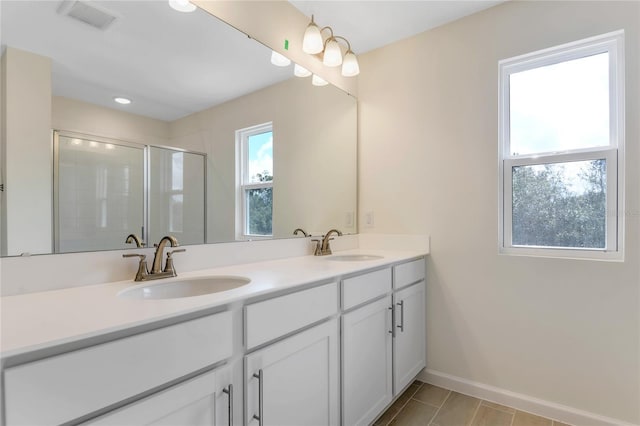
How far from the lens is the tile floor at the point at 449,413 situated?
5.72ft

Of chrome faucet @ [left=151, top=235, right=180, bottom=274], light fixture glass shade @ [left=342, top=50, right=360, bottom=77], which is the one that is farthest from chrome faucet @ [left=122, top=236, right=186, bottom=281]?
light fixture glass shade @ [left=342, top=50, right=360, bottom=77]

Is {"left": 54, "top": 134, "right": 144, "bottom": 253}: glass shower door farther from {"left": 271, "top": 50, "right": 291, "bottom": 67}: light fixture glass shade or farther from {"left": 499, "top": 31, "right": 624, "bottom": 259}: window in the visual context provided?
{"left": 499, "top": 31, "right": 624, "bottom": 259}: window

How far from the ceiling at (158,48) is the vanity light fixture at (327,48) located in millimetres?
172

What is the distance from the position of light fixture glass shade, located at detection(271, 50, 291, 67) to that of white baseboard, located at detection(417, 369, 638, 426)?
2218 millimetres

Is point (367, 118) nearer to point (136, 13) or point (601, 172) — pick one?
point (601, 172)

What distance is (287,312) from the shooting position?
118 cm

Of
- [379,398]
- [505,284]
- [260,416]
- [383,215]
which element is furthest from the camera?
[383,215]

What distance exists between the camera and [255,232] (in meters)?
1.79

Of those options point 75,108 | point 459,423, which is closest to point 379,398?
point 459,423

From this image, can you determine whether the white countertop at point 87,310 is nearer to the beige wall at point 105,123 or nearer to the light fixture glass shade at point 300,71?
the beige wall at point 105,123

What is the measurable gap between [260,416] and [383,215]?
64.9 inches

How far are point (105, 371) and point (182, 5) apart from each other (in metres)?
1.47

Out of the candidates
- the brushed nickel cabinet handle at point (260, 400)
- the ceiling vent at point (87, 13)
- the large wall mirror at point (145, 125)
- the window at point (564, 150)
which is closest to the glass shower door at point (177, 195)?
the large wall mirror at point (145, 125)

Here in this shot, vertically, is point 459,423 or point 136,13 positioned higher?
point 136,13
